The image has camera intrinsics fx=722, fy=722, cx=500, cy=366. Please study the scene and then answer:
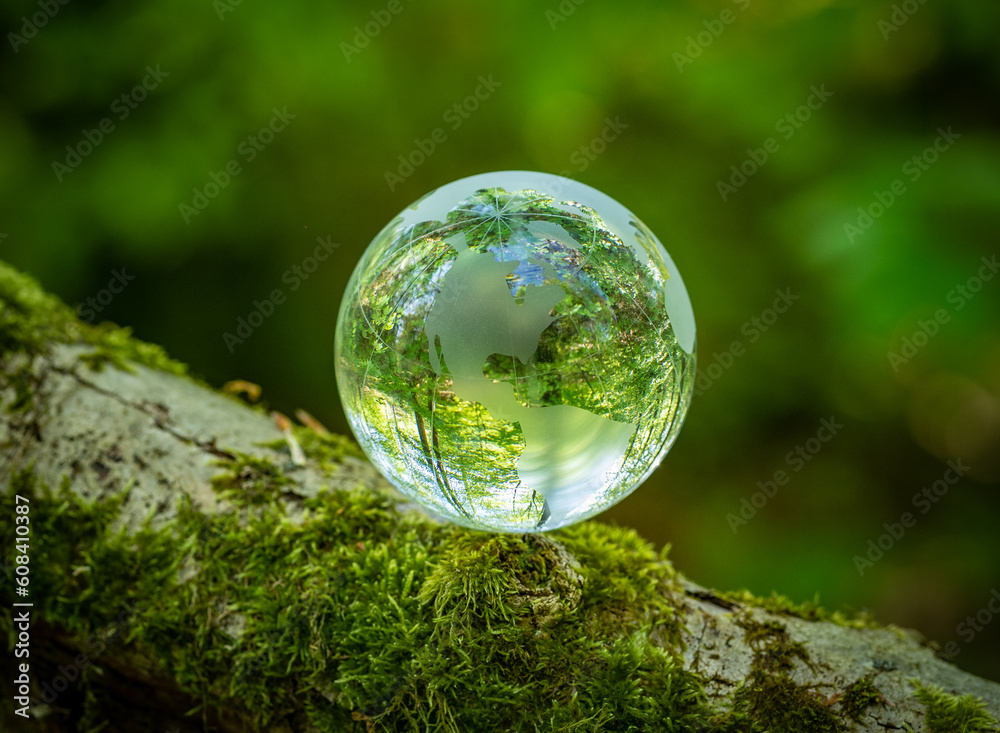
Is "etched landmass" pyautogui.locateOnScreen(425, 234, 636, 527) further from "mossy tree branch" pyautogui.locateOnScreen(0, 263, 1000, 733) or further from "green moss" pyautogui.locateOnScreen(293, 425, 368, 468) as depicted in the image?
"green moss" pyautogui.locateOnScreen(293, 425, 368, 468)

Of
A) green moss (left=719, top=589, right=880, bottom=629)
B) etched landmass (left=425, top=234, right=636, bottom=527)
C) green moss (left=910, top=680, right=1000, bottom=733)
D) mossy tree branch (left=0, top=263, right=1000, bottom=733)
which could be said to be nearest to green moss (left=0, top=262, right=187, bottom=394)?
mossy tree branch (left=0, top=263, right=1000, bottom=733)

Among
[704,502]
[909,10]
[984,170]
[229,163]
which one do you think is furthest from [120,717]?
[909,10]

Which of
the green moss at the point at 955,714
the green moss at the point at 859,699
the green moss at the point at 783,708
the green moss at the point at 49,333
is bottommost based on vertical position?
the green moss at the point at 49,333

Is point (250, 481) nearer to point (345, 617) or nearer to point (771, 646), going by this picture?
point (345, 617)

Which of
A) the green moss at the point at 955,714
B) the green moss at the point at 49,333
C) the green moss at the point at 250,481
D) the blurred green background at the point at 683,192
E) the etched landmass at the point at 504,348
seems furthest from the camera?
the blurred green background at the point at 683,192

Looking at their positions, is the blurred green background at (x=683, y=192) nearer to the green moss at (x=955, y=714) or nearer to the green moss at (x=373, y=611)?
the green moss at (x=955, y=714)

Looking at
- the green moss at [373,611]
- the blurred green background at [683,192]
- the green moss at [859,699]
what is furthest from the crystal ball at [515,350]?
the blurred green background at [683,192]

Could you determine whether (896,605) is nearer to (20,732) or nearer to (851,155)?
(851,155)

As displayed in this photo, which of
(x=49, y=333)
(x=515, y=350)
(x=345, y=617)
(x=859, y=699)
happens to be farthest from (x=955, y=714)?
(x=49, y=333)
